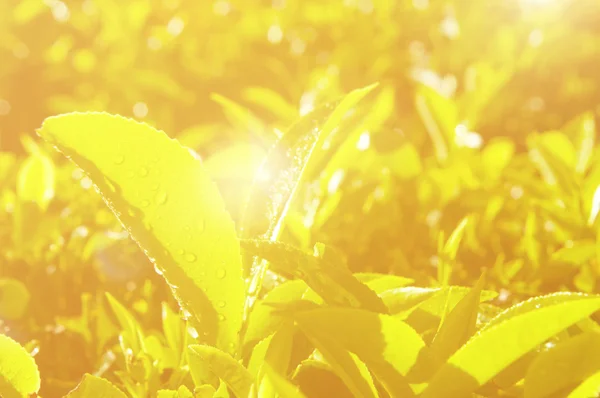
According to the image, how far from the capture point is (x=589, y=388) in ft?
2.59

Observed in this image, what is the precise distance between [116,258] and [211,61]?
1352 mm

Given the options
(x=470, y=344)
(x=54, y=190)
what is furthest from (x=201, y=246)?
(x=54, y=190)

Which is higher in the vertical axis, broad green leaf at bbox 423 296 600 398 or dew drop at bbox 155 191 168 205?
dew drop at bbox 155 191 168 205

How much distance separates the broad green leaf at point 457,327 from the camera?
35.9 inches

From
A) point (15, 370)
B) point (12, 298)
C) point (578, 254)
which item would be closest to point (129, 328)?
point (15, 370)

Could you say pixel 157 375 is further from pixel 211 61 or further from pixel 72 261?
pixel 211 61

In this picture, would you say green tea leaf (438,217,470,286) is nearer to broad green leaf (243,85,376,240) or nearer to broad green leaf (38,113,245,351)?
broad green leaf (243,85,376,240)

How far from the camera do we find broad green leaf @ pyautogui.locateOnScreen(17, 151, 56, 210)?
5.74 ft

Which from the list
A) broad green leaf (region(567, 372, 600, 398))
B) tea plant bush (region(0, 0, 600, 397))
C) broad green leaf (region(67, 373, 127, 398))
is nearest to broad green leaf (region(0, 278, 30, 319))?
tea plant bush (region(0, 0, 600, 397))

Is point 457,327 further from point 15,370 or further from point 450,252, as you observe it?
point 15,370

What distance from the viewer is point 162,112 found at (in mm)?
2574

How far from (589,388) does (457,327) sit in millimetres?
195

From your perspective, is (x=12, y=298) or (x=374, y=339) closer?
(x=374, y=339)

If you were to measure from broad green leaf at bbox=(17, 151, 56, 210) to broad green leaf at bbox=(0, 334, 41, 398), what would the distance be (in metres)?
0.78
